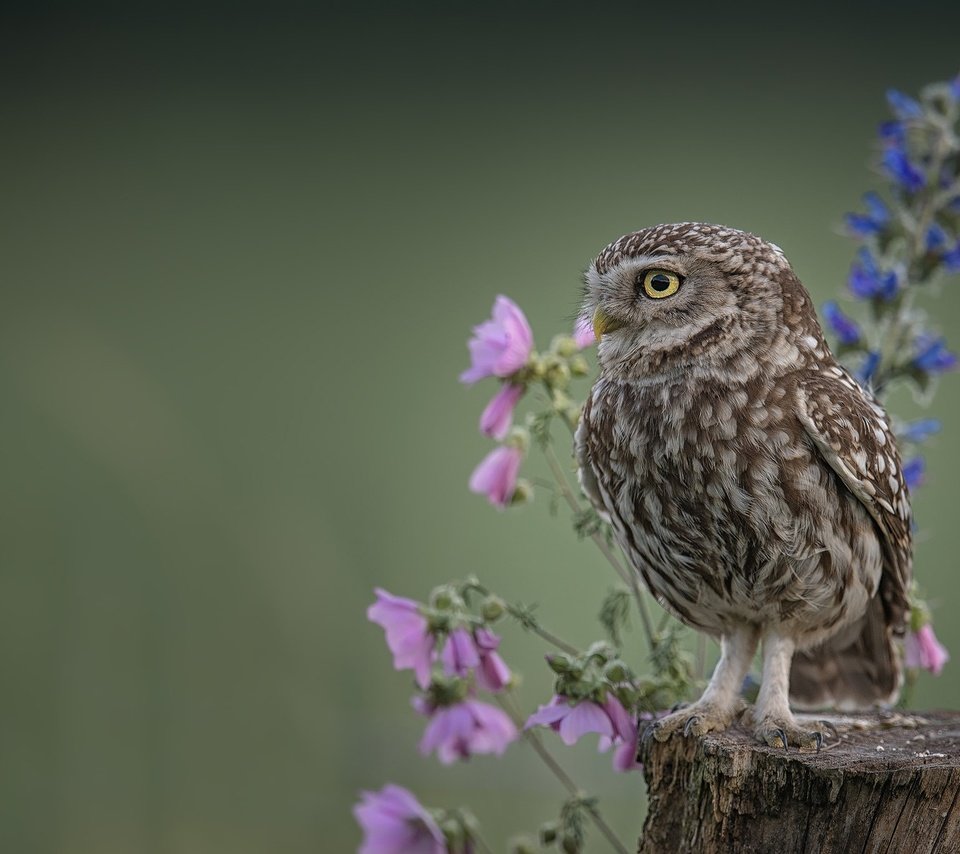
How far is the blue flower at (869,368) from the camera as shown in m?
2.28

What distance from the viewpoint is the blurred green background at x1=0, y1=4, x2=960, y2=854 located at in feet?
12.9

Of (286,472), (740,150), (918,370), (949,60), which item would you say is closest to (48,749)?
(286,472)

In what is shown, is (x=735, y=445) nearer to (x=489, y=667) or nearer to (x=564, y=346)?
(x=564, y=346)

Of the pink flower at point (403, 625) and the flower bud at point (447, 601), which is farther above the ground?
the flower bud at point (447, 601)

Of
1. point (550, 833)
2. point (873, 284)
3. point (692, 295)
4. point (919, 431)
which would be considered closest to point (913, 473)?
point (919, 431)

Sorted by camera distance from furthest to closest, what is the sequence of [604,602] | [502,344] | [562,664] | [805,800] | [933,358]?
1. [933,358]
2. [604,602]
3. [502,344]
4. [562,664]
5. [805,800]

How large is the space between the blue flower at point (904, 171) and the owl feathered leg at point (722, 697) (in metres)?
0.81

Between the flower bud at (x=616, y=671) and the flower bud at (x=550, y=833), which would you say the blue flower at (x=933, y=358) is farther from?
the flower bud at (x=550, y=833)

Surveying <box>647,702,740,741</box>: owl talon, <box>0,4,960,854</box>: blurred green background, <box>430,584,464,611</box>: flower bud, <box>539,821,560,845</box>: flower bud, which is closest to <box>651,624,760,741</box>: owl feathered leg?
<box>647,702,740,741</box>: owl talon

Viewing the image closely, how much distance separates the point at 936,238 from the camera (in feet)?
7.48

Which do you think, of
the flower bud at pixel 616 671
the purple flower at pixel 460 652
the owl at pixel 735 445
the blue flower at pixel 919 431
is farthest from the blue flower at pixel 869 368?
the purple flower at pixel 460 652

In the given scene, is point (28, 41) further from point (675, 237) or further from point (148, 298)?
point (675, 237)

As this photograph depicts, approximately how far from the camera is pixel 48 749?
388cm

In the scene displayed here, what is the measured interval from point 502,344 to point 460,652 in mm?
467
